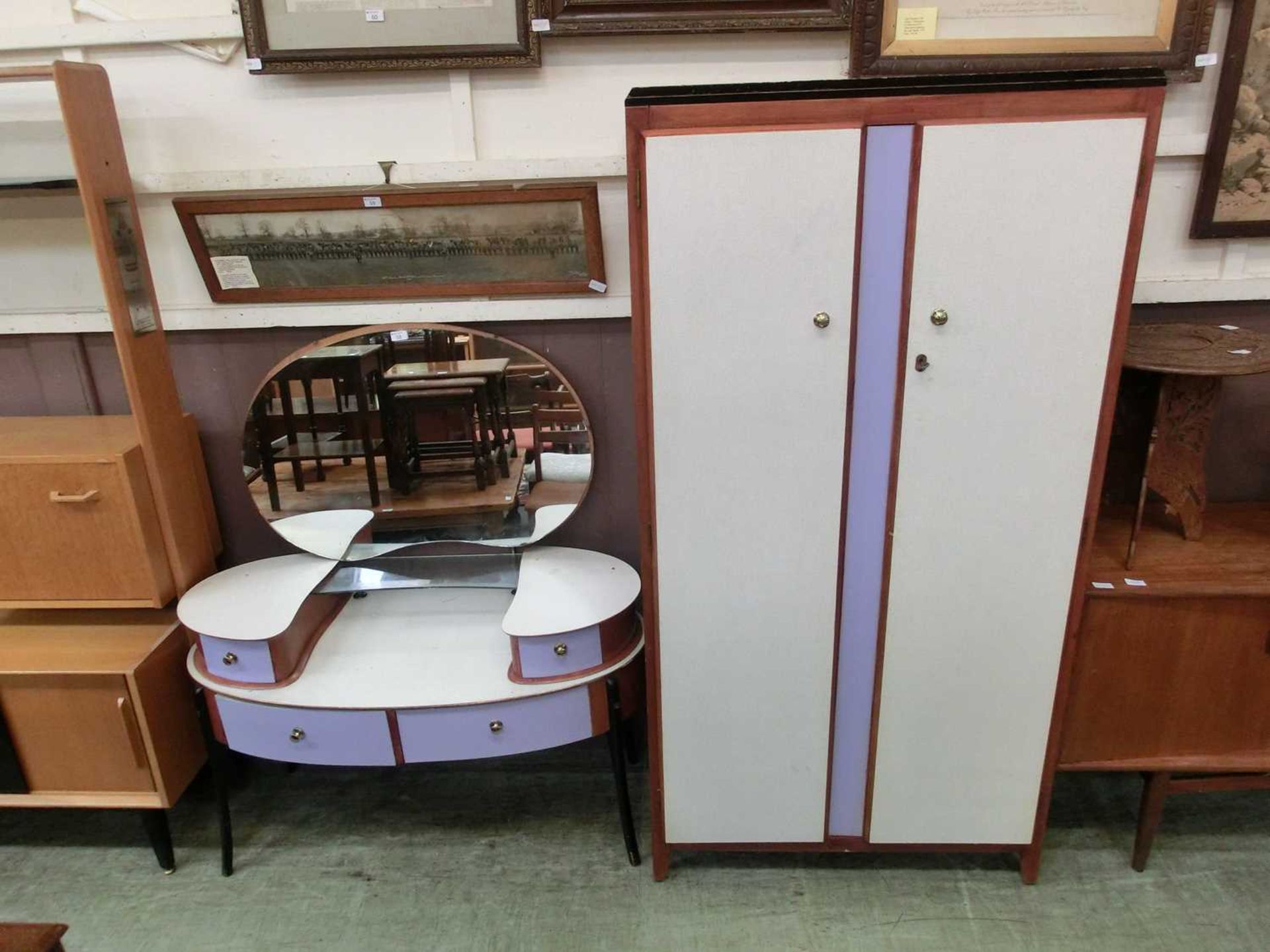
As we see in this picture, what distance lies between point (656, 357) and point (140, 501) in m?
1.26

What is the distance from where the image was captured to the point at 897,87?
1369mm

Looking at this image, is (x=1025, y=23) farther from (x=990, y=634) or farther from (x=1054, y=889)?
(x=1054, y=889)

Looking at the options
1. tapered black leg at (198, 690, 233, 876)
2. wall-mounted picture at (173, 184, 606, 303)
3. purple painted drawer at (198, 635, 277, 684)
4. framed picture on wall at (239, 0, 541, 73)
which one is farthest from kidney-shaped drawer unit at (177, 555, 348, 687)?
framed picture on wall at (239, 0, 541, 73)

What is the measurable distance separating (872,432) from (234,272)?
153cm

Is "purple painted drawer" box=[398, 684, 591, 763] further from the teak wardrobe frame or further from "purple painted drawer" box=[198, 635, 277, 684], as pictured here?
the teak wardrobe frame

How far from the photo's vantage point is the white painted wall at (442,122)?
71.1 inches

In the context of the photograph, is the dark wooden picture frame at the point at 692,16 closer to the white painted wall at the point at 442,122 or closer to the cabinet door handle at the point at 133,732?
the white painted wall at the point at 442,122

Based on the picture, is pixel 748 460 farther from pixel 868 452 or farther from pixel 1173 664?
pixel 1173 664

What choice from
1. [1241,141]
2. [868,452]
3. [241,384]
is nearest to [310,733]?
[241,384]

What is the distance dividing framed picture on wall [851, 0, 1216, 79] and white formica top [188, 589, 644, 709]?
4.69ft

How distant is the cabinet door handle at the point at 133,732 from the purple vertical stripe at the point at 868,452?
1587 millimetres

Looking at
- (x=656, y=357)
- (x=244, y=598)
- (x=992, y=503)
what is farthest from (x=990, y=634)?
(x=244, y=598)

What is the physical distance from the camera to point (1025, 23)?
1.72 meters

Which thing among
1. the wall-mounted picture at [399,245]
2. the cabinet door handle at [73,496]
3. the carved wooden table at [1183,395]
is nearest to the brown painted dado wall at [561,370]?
the wall-mounted picture at [399,245]
